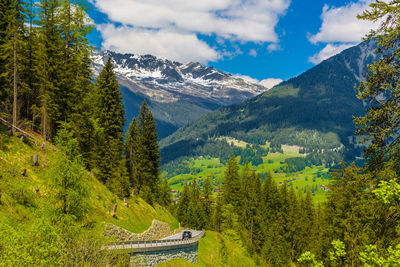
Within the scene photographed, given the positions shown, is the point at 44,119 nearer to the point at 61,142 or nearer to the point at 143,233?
the point at 61,142

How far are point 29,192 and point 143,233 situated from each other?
19309 millimetres

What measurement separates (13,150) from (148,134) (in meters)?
34.8

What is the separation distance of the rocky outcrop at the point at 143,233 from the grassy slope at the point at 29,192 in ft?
3.79

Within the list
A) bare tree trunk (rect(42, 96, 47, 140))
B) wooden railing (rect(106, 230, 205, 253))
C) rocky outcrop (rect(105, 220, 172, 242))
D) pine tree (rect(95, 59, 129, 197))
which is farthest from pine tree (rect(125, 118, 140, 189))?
wooden railing (rect(106, 230, 205, 253))

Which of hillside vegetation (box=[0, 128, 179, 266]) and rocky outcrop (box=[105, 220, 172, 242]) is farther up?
hillside vegetation (box=[0, 128, 179, 266])

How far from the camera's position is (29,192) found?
2523 centimetres

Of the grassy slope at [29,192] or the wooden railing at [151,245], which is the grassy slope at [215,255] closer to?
the wooden railing at [151,245]

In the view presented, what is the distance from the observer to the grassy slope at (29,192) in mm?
22406

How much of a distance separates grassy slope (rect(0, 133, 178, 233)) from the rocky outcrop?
1156mm

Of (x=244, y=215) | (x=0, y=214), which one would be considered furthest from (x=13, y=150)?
(x=244, y=215)

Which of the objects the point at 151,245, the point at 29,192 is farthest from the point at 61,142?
the point at 151,245

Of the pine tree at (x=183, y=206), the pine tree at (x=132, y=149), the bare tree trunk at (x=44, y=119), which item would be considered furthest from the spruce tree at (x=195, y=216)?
the bare tree trunk at (x=44, y=119)

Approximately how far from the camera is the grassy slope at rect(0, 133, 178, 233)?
2241 centimetres

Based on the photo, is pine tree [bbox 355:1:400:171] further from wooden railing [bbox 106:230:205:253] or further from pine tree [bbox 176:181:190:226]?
pine tree [bbox 176:181:190:226]
